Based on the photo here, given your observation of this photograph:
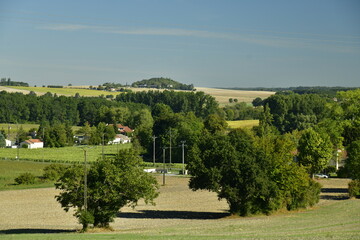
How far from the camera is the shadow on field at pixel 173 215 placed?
52.2 meters

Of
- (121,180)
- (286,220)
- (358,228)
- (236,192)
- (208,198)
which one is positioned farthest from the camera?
(208,198)

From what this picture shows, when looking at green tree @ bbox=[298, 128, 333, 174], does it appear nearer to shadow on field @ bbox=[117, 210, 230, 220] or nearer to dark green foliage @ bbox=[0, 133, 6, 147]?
shadow on field @ bbox=[117, 210, 230, 220]

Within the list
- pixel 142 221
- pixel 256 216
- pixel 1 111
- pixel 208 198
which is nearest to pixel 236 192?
pixel 256 216

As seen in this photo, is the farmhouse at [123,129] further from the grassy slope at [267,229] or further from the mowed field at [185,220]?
the grassy slope at [267,229]

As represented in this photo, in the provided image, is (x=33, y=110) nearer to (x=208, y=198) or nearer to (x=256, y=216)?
(x=208, y=198)

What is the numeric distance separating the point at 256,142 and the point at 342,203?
9.45 meters

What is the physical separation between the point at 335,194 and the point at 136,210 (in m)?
22.6

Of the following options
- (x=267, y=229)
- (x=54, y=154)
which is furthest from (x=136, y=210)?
(x=54, y=154)

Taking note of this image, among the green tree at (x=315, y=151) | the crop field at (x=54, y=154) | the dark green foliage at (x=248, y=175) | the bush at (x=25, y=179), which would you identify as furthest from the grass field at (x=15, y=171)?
the green tree at (x=315, y=151)

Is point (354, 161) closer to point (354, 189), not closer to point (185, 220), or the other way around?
point (354, 189)

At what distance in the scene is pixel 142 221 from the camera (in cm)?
4912

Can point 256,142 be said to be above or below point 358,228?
above

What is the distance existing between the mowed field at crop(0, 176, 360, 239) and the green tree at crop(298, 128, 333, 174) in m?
8.95

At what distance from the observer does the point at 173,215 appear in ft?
174
